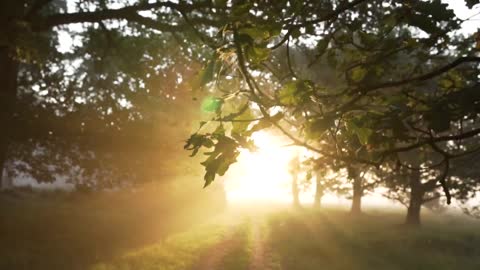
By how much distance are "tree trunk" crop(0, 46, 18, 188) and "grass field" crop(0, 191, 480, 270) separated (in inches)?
120

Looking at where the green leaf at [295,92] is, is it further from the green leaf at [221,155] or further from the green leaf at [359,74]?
the green leaf at [359,74]

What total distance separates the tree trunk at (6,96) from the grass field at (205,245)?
3059 mm

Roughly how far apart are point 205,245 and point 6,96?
840 cm

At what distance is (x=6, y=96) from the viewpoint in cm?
1088

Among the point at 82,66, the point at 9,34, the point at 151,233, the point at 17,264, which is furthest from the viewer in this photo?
the point at 82,66

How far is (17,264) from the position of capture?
9391mm

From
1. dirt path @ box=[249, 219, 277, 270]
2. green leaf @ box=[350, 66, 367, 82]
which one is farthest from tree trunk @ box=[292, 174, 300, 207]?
green leaf @ box=[350, 66, 367, 82]

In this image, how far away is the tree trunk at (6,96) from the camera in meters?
10.9

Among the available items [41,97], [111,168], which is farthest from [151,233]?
[41,97]

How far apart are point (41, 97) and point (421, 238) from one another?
17.6m

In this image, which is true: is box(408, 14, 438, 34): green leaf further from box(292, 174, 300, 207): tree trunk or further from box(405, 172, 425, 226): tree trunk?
box(292, 174, 300, 207): tree trunk

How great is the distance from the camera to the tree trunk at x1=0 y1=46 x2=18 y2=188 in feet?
35.6

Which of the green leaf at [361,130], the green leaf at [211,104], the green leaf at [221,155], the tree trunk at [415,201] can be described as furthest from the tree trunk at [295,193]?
the green leaf at [211,104]

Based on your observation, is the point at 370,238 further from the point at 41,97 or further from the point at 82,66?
the point at 82,66
